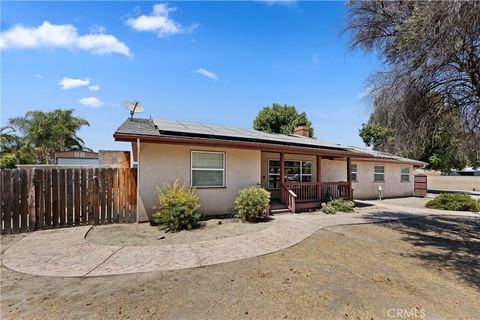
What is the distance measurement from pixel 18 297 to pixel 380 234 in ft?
28.6

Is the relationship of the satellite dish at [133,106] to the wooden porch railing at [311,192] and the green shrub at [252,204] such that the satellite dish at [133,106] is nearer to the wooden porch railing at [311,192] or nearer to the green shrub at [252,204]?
the green shrub at [252,204]

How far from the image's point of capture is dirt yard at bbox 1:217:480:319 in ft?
11.0

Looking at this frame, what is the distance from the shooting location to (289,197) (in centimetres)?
1137

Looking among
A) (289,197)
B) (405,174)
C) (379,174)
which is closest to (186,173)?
(289,197)

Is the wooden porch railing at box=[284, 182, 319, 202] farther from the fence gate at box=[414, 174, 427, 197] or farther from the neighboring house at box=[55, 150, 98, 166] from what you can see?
the neighboring house at box=[55, 150, 98, 166]

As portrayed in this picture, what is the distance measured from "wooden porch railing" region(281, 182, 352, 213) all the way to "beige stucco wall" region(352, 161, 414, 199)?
15.0ft

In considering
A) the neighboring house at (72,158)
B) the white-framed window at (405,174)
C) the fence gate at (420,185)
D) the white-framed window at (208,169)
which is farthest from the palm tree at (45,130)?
the fence gate at (420,185)

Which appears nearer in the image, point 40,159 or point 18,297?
point 18,297

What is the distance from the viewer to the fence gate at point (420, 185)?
20.6 meters

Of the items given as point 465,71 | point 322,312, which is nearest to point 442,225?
point 465,71

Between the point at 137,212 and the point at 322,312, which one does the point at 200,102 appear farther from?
the point at 322,312

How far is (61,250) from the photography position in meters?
5.73

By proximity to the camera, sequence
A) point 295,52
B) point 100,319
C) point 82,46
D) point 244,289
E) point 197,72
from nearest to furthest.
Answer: point 100,319, point 244,289, point 82,46, point 295,52, point 197,72

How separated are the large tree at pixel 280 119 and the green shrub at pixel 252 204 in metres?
19.6
